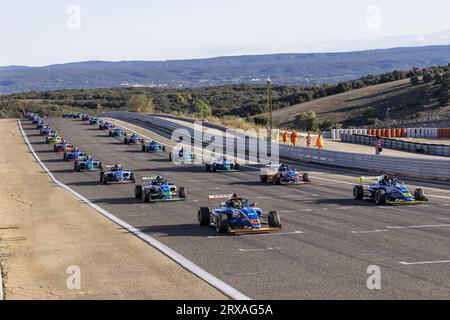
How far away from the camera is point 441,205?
28625 millimetres

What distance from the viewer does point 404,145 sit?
62.0 metres

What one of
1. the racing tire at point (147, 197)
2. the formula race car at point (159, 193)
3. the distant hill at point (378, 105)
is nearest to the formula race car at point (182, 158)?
the formula race car at point (159, 193)

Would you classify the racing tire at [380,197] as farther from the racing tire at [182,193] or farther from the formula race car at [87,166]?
the formula race car at [87,166]

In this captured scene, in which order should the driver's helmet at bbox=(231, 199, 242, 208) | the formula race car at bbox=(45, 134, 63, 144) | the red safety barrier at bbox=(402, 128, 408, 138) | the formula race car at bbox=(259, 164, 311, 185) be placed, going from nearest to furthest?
the driver's helmet at bbox=(231, 199, 242, 208), the formula race car at bbox=(259, 164, 311, 185), the formula race car at bbox=(45, 134, 63, 144), the red safety barrier at bbox=(402, 128, 408, 138)

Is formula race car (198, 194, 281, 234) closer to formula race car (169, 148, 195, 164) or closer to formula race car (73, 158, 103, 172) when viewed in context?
formula race car (73, 158, 103, 172)

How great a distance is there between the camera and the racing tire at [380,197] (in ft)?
Answer: 93.5

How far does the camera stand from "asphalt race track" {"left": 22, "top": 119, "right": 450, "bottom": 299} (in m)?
15.3

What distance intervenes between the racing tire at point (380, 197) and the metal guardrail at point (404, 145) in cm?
2801

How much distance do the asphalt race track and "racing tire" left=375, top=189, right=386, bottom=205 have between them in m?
0.27

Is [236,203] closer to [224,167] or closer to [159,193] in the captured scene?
[159,193]

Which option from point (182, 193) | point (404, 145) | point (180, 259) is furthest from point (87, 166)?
point (180, 259)

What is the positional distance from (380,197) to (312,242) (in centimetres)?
853

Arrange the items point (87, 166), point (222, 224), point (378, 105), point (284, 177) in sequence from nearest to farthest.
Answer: point (222, 224)
point (284, 177)
point (87, 166)
point (378, 105)

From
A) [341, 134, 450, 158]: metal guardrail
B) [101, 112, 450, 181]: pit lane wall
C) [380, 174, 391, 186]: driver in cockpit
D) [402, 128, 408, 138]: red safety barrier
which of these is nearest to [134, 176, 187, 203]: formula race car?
[380, 174, 391, 186]: driver in cockpit
